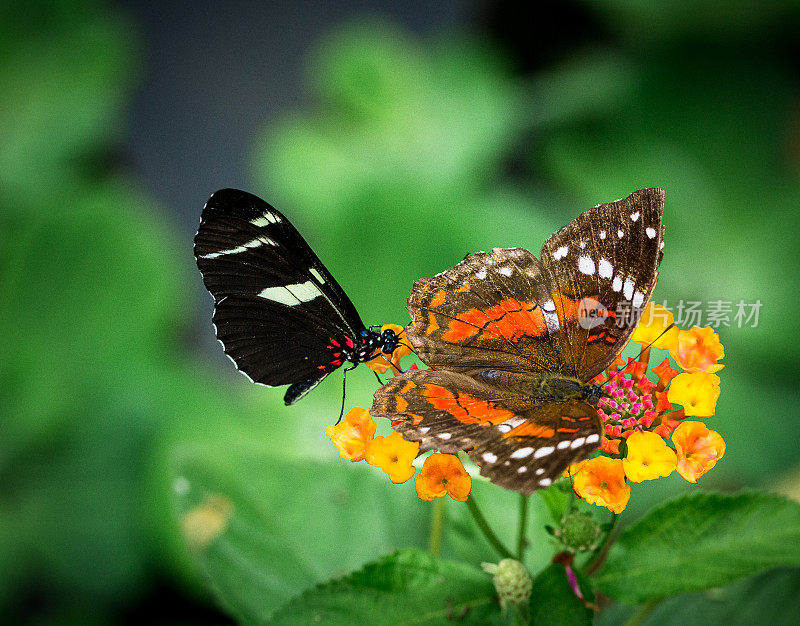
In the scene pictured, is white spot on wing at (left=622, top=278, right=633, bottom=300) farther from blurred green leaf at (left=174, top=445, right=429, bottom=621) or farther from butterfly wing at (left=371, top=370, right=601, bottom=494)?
blurred green leaf at (left=174, top=445, right=429, bottom=621)

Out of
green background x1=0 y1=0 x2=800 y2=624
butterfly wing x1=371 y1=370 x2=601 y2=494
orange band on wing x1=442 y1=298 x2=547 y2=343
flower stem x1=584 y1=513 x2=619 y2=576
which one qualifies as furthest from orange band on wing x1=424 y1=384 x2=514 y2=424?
green background x1=0 y1=0 x2=800 y2=624

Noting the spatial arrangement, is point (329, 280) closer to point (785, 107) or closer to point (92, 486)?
point (92, 486)

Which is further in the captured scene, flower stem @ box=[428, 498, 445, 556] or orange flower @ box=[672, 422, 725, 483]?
flower stem @ box=[428, 498, 445, 556]

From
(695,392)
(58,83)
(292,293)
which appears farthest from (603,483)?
(58,83)

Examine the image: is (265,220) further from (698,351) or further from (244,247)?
(698,351)

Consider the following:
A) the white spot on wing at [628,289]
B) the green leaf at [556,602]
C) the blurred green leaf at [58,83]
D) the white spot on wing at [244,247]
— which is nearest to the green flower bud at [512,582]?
the green leaf at [556,602]

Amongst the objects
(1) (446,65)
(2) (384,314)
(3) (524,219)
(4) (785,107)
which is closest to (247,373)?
(2) (384,314)

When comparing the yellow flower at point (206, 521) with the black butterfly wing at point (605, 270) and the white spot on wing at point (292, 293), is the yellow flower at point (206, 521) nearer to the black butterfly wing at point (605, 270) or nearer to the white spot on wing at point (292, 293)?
the white spot on wing at point (292, 293)
